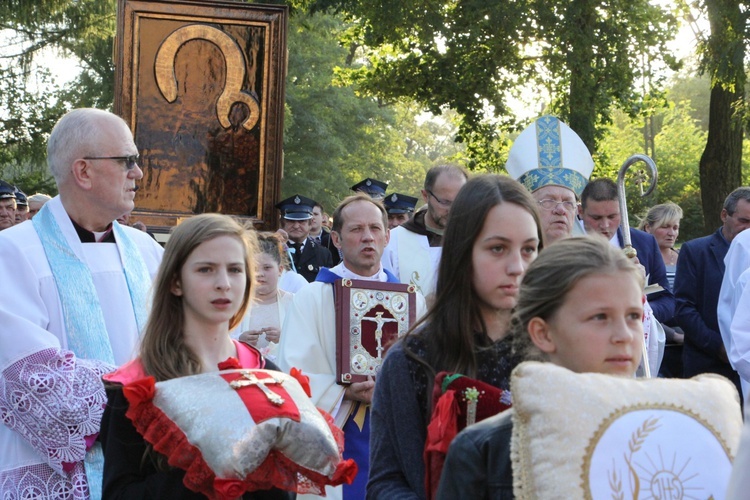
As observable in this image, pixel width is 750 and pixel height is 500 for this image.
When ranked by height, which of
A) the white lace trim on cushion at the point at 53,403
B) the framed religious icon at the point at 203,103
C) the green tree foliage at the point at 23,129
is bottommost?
the white lace trim on cushion at the point at 53,403

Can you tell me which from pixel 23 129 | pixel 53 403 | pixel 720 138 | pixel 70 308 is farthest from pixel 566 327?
pixel 23 129

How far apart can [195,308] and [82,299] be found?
101 centimetres

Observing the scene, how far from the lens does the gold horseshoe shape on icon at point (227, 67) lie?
9.83 meters

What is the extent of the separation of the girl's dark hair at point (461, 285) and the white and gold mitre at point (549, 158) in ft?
8.26

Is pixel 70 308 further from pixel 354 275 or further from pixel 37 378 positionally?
pixel 354 275

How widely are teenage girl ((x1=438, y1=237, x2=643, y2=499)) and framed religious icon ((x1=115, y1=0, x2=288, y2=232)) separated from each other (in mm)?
7382

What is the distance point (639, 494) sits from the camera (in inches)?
87.7

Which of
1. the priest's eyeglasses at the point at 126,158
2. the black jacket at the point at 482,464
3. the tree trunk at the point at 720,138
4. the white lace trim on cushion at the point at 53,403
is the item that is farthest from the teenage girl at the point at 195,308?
the tree trunk at the point at 720,138

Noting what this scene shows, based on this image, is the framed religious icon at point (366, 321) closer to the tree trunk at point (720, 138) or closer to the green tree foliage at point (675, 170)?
the tree trunk at point (720, 138)

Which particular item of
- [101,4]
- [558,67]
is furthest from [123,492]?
[101,4]

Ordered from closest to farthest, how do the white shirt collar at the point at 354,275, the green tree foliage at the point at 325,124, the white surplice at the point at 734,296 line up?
the white shirt collar at the point at 354,275
the white surplice at the point at 734,296
the green tree foliage at the point at 325,124

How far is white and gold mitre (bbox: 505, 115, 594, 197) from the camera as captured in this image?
5832 millimetres

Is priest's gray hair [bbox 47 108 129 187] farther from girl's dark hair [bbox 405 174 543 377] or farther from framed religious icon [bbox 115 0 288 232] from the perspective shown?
framed religious icon [bbox 115 0 288 232]

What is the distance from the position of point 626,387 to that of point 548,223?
9.16 ft
